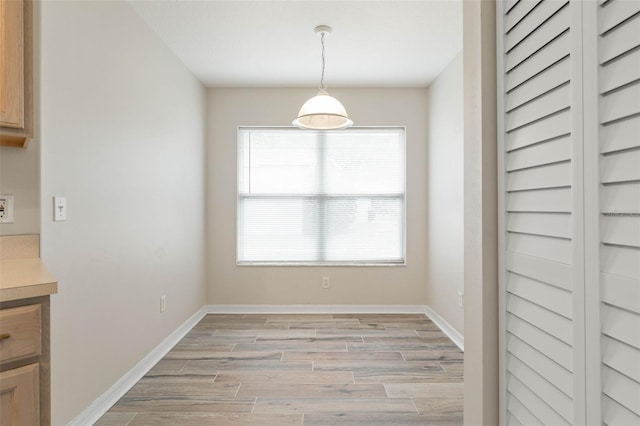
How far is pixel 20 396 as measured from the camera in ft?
3.66

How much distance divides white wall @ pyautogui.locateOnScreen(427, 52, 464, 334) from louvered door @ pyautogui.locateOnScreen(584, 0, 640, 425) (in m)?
2.46

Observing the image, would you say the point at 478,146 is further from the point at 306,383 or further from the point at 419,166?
the point at 419,166

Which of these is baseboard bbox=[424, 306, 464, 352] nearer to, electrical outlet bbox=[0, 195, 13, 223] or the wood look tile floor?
the wood look tile floor

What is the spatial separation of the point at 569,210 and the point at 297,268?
3.56 metres

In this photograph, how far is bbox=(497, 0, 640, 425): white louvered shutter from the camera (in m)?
0.76

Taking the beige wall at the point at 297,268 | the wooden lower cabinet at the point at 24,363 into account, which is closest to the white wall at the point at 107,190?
the wooden lower cabinet at the point at 24,363

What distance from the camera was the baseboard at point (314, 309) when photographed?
425 centimetres

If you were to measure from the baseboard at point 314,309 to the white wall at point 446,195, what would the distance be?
12.3 inches

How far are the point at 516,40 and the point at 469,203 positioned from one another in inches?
21.4

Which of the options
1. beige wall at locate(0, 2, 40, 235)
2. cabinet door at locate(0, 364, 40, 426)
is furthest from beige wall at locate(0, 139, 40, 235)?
cabinet door at locate(0, 364, 40, 426)

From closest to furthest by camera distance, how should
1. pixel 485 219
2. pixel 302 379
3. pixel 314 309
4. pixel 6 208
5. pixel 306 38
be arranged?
1. pixel 485 219
2. pixel 6 208
3. pixel 302 379
4. pixel 306 38
5. pixel 314 309

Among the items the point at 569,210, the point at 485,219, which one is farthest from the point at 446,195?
the point at 569,210

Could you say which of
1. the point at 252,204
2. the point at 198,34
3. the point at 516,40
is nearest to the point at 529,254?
the point at 516,40

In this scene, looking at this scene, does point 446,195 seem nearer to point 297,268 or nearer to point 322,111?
point 322,111
